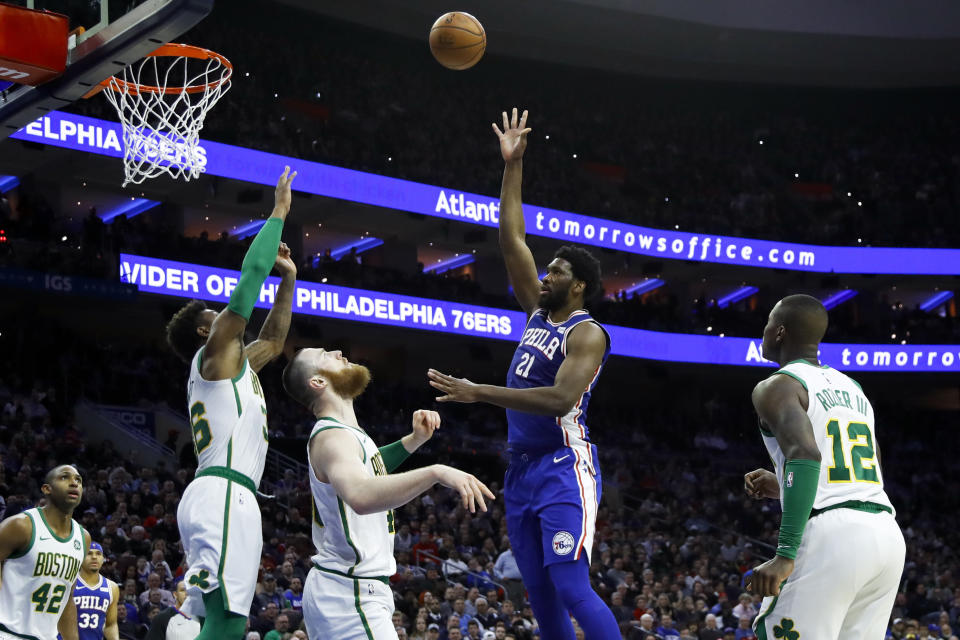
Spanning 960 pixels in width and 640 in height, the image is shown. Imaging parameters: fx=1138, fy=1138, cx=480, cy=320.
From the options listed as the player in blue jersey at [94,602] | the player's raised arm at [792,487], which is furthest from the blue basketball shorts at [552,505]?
the player in blue jersey at [94,602]

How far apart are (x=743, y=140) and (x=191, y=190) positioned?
1674 centimetres

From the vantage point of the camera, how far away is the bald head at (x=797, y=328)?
454 centimetres

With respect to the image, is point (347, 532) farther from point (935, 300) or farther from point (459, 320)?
point (935, 300)

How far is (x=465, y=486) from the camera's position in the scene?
3.58 m

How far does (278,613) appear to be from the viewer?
467 inches

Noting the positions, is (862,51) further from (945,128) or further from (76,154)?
(76,154)

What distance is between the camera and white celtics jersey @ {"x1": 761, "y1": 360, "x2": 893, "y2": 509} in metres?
4.31

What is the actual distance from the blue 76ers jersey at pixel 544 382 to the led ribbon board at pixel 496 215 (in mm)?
14844

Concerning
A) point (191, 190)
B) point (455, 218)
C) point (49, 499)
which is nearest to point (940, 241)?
point (455, 218)

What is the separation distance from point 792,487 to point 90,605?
241 inches

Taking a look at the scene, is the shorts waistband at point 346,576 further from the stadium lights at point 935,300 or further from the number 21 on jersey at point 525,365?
the stadium lights at point 935,300

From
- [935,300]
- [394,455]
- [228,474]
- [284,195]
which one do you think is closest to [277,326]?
[284,195]

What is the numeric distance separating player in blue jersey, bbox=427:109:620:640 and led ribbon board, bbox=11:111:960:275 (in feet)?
48.8

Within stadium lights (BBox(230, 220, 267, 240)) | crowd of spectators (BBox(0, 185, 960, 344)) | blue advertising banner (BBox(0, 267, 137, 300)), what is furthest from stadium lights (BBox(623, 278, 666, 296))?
blue advertising banner (BBox(0, 267, 137, 300))
